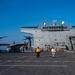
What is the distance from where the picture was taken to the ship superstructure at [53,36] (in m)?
94.8

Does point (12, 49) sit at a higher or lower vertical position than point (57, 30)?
lower

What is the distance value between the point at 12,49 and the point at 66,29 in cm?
2219

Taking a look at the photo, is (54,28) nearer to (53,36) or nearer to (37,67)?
(53,36)

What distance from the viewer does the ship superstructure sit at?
311 ft

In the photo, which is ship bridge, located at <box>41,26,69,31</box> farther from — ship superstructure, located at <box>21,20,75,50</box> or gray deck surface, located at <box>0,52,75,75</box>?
gray deck surface, located at <box>0,52,75,75</box>

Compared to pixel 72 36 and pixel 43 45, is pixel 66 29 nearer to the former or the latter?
pixel 72 36

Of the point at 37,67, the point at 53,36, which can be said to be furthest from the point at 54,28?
the point at 37,67

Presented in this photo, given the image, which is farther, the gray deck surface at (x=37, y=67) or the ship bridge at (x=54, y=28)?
the ship bridge at (x=54, y=28)

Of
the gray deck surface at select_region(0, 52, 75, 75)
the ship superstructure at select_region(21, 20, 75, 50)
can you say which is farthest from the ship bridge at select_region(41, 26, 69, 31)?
the gray deck surface at select_region(0, 52, 75, 75)

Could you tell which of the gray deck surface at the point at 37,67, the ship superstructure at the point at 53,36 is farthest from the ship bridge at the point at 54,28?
the gray deck surface at the point at 37,67

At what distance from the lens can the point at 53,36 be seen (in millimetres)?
95812

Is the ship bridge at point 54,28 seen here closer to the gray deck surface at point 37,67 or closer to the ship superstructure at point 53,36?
the ship superstructure at point 53,36

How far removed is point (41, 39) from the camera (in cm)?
9481

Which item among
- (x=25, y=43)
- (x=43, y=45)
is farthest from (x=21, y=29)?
(x=25, y=43)
